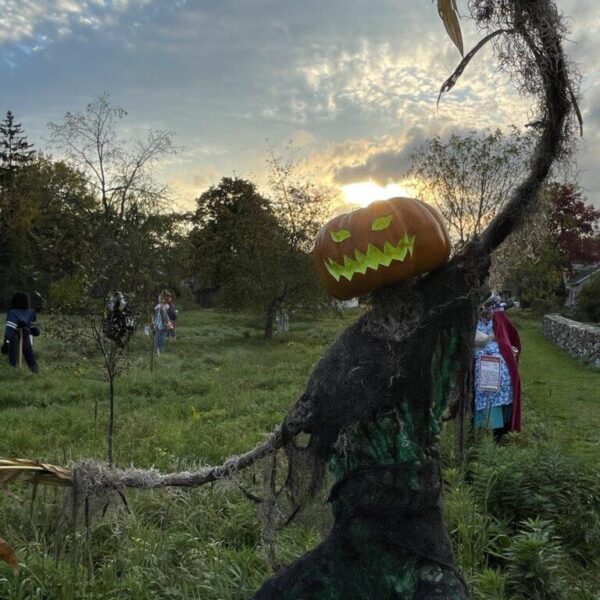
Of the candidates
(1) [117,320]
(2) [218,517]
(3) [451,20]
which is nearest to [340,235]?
(3) [451,20]

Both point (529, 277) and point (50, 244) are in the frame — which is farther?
point (529, 277)

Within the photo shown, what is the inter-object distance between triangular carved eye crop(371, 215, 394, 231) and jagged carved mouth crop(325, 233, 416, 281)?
6 centimetres

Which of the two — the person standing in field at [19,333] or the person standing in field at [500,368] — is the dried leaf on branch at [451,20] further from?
the person standing in field at [19,333]

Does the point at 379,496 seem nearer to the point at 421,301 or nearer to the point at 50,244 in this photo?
the point at 421,301

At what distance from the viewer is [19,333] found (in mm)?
11938

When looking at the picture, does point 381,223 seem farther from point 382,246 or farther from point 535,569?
point 535,569

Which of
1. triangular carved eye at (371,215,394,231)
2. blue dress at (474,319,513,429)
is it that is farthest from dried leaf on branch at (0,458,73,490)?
blue dress at (474,319,513,429)

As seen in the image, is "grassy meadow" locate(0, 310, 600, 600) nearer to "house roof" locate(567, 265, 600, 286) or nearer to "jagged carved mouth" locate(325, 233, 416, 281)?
"jagged carved mouth" locate(325, 233, 416, 281)

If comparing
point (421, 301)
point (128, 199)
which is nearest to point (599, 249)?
point (128, 199)

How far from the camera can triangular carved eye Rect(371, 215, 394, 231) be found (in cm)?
202

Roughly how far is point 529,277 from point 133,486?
31063 mm

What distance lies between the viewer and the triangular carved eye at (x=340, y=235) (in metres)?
2.07

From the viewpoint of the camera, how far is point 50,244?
670cm

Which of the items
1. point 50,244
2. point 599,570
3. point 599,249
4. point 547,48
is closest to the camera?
point 547,48
